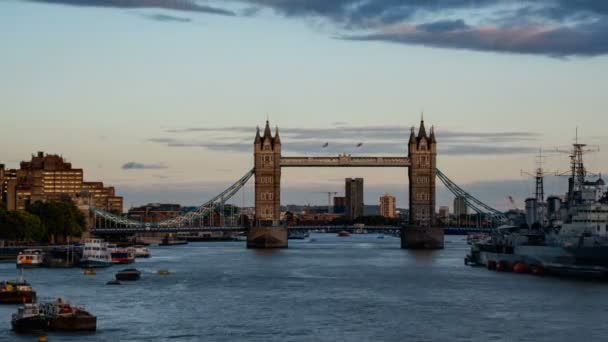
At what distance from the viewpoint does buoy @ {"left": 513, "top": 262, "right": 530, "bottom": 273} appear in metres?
98.9

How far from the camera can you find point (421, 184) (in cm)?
16438

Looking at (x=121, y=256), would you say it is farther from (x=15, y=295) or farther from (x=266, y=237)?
(x=15, y=295)

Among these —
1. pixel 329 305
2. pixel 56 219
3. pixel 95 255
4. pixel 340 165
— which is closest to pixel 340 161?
pixel 340 165

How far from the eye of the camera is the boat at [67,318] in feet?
184

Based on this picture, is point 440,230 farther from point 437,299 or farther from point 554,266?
point 437,299

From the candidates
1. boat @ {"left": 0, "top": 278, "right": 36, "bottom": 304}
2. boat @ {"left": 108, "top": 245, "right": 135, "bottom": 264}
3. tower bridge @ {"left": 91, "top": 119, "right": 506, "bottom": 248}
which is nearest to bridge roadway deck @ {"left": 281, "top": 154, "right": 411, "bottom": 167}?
tower bridge @ {"left": 91, "top": 119, "right": 506, "bottom": 248}

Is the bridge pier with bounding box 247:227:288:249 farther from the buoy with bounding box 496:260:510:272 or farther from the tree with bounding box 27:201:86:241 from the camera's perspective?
the buoy with bounding box 496:260:510:272

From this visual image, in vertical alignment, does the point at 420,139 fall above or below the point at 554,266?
above

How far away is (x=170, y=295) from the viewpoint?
77.5 m

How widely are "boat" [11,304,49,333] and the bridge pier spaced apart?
324 feet

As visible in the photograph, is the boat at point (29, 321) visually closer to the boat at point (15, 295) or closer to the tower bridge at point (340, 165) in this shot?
the boat at point (15, 295)

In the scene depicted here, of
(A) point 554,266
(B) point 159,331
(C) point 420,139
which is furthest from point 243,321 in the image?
(C) point 420,139

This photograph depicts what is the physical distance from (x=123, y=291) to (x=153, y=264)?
1500 inches

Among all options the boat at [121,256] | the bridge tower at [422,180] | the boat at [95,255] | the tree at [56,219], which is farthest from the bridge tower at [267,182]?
the boat at [95,255]
